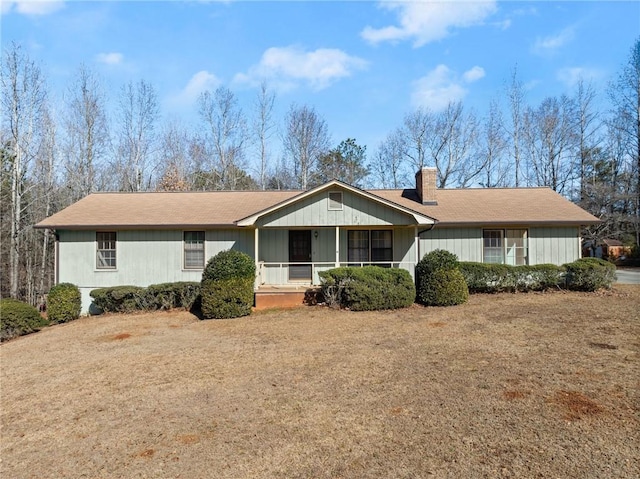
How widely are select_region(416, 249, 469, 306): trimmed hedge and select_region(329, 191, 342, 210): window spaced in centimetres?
377

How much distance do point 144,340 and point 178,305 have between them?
13.7ft

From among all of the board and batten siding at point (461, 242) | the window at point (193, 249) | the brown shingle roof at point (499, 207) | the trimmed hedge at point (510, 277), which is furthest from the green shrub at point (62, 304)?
the trimmed hedge at point (510, 277)

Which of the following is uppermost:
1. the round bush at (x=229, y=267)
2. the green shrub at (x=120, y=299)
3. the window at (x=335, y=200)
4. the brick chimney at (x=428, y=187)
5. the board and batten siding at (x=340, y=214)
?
the brick chimney at (x=428, y=187)

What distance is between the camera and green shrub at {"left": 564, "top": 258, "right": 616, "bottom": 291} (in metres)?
13.4

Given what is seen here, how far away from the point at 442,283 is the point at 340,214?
4318mm

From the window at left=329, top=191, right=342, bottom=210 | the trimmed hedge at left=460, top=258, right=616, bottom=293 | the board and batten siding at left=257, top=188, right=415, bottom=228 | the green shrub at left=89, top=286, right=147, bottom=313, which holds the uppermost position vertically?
the window at left=329, top=191, right=342, bottom=210

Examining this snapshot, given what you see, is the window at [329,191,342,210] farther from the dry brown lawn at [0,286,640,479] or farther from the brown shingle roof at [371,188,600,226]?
the dry brown lawn at [0,286,640,479]

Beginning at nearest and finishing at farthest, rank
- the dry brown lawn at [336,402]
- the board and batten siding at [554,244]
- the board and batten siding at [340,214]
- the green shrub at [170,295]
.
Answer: the dry brown lawn at [336,402] → the green shrub at [170,295] → the board and batten siding at [340,214] → the board and batten siding at [554,244]

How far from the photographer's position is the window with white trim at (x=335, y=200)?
1373 centimetres

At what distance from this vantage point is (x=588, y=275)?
13375mm

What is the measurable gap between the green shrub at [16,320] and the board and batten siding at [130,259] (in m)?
2.46

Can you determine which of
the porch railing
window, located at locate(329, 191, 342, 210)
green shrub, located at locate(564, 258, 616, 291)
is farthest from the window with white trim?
green shrub, located at locate(564, 258, 616, 291)

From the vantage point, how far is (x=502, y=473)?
142 inches

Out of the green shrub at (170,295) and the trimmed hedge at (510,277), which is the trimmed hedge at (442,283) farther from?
Answer: the green shrub at (170,295)
